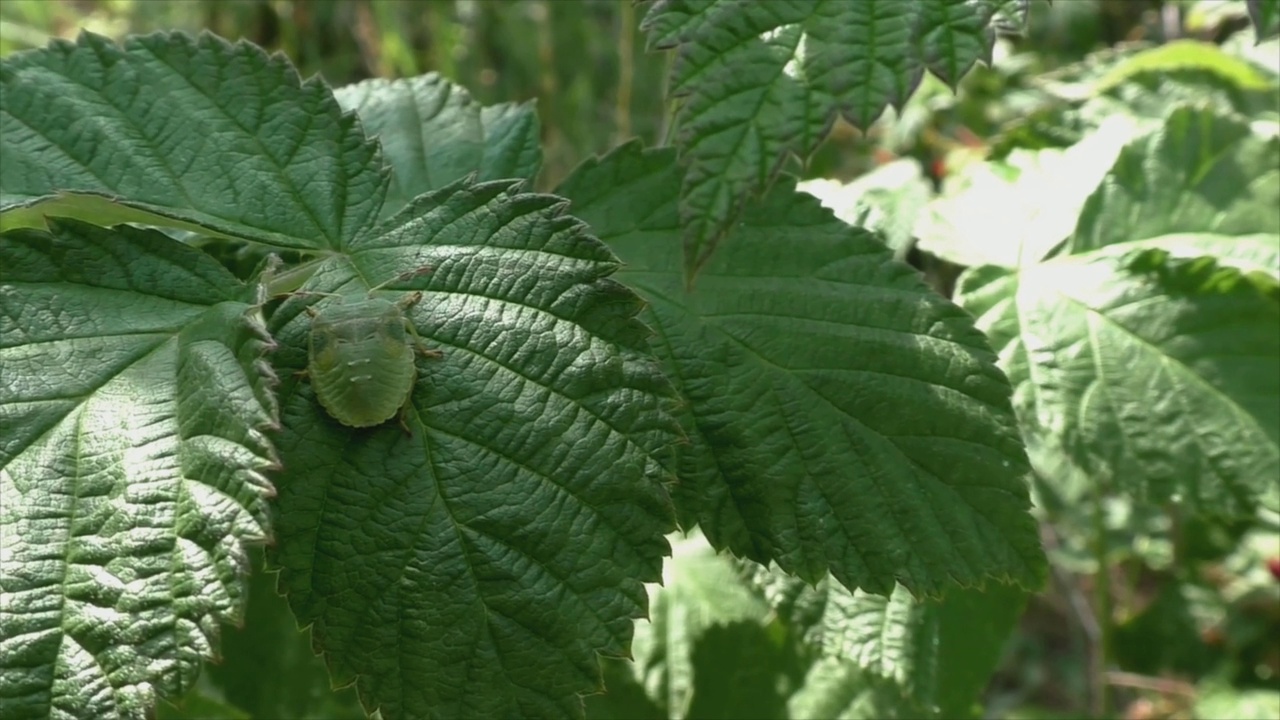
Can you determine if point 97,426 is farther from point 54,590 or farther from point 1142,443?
point 1142,443

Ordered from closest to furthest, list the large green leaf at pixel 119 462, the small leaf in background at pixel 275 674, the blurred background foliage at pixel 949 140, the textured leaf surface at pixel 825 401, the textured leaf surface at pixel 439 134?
the large green leaf at pixel 119 462 → the textured leaf surface at pixel 825 401 → the textured leaf surface at pixel 439 134 → the small leaf in background at pixel 275 674 → the blurred background foliage at pixel 949 140

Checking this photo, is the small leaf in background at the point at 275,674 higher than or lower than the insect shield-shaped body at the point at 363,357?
lower

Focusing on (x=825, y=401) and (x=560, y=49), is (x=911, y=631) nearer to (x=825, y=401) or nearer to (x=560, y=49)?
(x=825, y=401)

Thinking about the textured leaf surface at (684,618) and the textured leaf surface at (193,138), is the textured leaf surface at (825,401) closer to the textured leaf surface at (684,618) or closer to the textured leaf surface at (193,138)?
the textured leaf surface at (193,138)

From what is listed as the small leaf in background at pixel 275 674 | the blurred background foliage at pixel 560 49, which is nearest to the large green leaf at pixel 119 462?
the small leaf in background at pixel 275 674

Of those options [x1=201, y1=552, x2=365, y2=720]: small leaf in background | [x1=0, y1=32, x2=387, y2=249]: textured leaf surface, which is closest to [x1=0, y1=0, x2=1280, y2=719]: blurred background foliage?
[x1=201, y1=552, x2=365, y2=720]: small leaf in background

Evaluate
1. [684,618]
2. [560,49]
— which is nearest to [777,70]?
[684,618]

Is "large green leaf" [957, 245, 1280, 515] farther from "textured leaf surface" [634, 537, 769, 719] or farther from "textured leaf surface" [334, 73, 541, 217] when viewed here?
"textured leaf surface" [334, 73, 541, 217]
